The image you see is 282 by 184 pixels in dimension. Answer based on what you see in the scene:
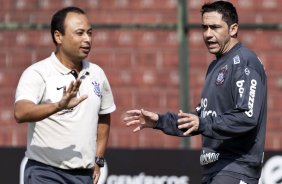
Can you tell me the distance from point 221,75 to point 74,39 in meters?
1.40

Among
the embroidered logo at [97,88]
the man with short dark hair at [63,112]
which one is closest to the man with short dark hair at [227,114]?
the man with short dark hair at [63,112]

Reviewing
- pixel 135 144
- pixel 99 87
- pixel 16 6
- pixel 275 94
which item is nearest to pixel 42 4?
pixel 16 6

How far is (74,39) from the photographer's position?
7.73 meters

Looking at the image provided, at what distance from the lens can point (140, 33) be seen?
11656 millimetres

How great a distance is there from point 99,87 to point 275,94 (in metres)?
4.18

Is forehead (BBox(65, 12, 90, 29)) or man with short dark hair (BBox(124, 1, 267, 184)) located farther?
forehead (BBox(65, 12, 90, 29))

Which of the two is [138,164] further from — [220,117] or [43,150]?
[220,117]

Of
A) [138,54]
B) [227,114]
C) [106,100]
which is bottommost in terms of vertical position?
[138,54]

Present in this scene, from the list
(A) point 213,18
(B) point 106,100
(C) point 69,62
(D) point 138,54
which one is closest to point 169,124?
(A) point 213,18

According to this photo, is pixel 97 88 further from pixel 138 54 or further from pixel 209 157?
pixel 138 54

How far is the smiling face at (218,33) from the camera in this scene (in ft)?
23.1

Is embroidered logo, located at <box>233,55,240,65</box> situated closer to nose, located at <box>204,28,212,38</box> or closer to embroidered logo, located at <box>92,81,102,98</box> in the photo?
nose, located at <box>204,28,212,38</box>

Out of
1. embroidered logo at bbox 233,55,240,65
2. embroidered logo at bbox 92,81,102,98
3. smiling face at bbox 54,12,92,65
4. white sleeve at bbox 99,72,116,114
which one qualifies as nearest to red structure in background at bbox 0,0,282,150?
white sleeve at bbox 99,72,116,114

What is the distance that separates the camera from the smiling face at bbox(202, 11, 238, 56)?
23.1 feet
